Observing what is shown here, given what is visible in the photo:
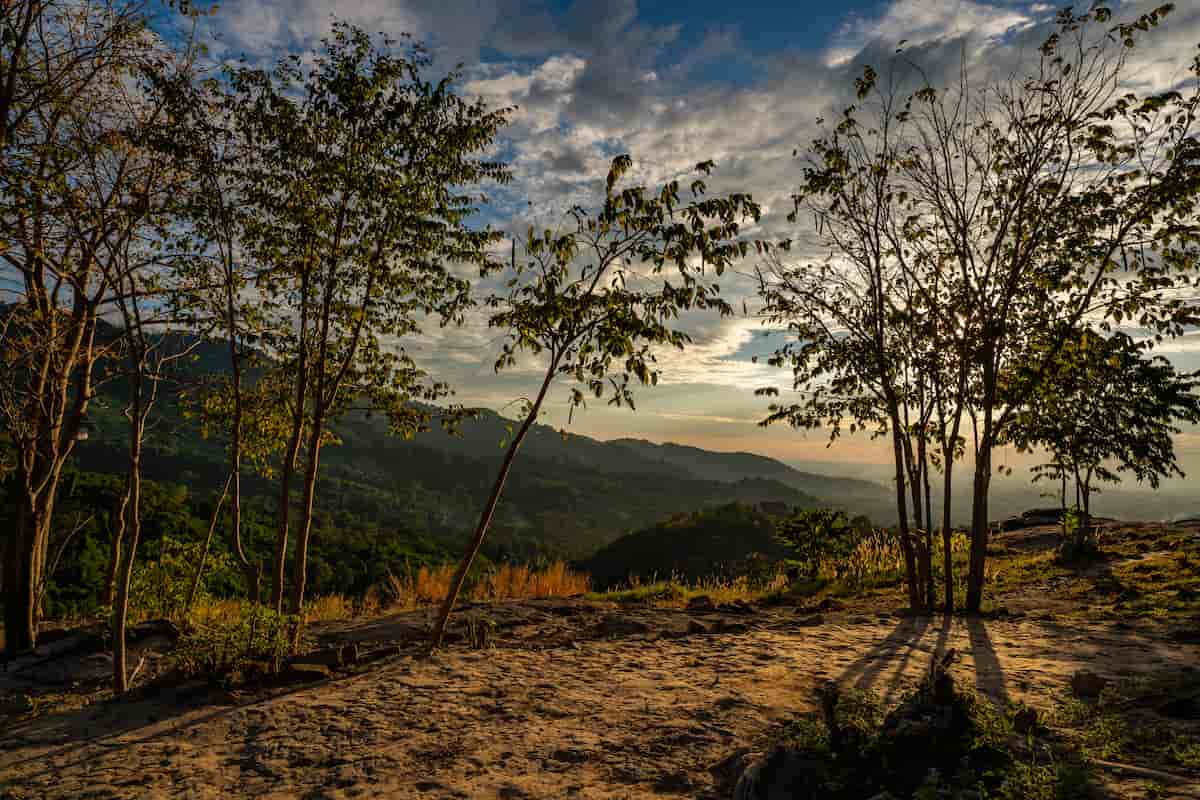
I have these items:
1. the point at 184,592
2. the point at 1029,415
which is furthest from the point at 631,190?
the point at 184,592

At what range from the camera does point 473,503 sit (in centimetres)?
10025

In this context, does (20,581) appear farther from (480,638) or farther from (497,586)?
(497,586)

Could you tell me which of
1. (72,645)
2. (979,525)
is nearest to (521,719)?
(72,645)

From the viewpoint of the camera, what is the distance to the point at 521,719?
4980 millimetres

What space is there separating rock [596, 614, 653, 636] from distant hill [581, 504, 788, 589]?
36816mm

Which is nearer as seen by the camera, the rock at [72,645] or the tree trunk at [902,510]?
the rock at [72,645]

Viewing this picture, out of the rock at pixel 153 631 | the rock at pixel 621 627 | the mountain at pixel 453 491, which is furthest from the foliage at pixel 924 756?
the mountain at pixel 453 491

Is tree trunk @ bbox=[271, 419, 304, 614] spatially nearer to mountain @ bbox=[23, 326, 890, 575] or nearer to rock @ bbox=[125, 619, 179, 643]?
rock @ bbox=[125, 619, 179, 643]

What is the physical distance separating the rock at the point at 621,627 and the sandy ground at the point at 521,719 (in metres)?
0.59

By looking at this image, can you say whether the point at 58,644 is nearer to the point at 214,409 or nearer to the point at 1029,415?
the point at 214,409

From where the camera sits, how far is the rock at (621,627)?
8.30 m

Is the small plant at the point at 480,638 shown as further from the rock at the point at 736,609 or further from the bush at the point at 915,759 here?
the bush at the point at 915,759

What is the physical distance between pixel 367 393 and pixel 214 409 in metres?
2.18

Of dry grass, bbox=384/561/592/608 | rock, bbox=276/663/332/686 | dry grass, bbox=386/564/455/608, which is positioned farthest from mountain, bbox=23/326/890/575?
rock, bbox=276/663/332/686
